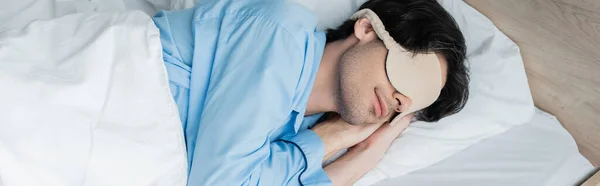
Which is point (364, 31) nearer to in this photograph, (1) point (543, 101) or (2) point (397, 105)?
(2) point (397, 105)

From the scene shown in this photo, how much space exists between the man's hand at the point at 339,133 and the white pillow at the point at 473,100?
0.06 meters

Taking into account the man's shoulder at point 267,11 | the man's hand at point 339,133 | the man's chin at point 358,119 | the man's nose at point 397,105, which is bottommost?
the man's hand at point 339,133

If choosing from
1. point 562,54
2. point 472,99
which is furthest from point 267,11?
point 562,54

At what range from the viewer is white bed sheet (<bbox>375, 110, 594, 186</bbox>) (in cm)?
134

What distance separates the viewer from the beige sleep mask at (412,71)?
1.21m

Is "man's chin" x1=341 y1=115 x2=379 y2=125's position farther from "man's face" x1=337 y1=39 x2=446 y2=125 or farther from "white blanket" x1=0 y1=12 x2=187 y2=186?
"white blanket" x1=0 y1=12 x2=187 y2=186

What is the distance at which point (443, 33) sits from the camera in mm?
1275

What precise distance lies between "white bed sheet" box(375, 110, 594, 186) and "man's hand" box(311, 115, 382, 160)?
10cm

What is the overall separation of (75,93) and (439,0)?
2.64 feet

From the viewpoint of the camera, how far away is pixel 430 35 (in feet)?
4.14

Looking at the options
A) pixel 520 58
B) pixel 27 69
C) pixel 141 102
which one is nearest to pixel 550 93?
pixel 520 58

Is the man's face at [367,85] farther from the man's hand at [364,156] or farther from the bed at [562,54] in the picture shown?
the bed at [562,54]

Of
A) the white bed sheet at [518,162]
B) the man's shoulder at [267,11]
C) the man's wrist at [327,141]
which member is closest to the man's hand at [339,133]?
the man's wrist at [327,141]

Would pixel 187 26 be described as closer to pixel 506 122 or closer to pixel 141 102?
pixel 141 102
